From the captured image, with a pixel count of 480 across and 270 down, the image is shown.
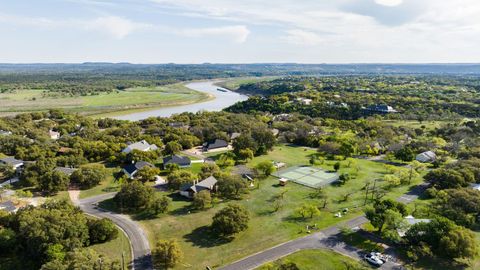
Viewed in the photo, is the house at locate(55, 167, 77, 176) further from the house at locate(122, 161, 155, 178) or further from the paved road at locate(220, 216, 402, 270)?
the paved road at locate(220, 216, 402, 270)

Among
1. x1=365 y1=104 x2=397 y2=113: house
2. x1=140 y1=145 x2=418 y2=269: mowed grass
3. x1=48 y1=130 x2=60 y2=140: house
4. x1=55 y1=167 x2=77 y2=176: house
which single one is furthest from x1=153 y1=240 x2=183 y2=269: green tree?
x1=365 y1=104 x2=397 y2=113: house

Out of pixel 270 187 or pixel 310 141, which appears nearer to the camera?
pixel 270 187

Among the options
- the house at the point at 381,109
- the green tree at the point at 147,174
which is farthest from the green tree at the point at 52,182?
the house at the point at 381,109

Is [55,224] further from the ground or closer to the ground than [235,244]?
further from the ground

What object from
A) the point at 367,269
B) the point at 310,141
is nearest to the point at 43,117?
the point at 310,141

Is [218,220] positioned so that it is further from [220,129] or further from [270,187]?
[220,129]

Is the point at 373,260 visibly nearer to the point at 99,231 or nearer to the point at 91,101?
the point at 99,231

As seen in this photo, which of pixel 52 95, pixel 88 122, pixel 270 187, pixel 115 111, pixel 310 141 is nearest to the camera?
pixel 270 187

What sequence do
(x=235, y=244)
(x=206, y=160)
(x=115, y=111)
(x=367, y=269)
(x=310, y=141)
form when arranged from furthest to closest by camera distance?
(x=115, y=111), (x=310, y=141), (x=206, y=160), (x=235, y=244), (x=367, y=269)
